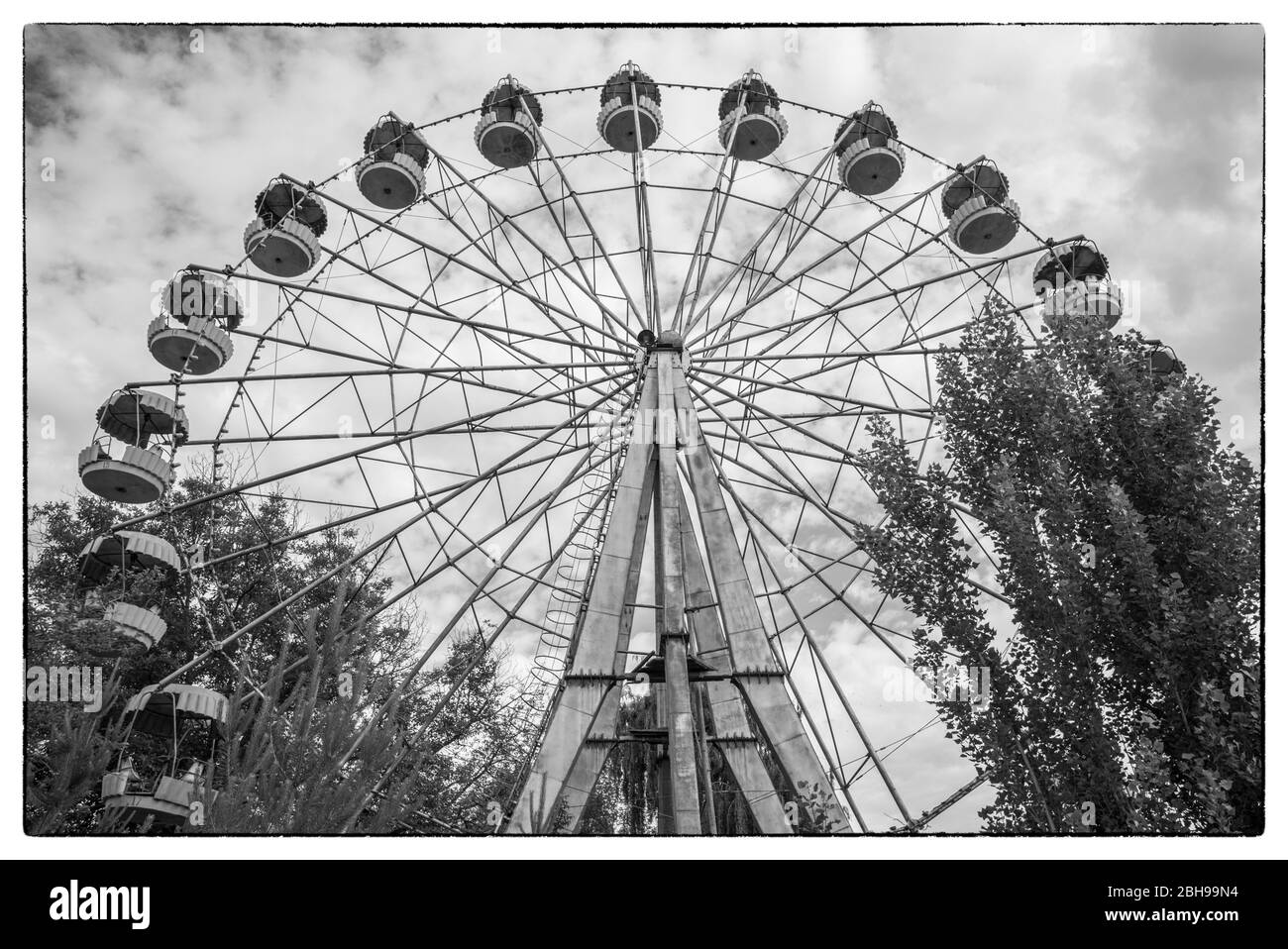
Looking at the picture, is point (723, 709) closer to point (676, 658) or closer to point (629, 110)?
point (676, 658)

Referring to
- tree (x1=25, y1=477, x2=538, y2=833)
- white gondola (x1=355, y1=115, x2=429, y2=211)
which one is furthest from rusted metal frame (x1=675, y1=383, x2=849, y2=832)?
white gondola (x1=355, y1=115, x2=429, y2=211)

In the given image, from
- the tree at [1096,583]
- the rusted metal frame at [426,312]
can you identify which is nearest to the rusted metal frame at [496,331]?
the rusted metal frame at [426,312]

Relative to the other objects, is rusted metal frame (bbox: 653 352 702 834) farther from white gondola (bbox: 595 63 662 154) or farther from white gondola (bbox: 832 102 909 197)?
white gondola (bbox: 832 102 909 197)

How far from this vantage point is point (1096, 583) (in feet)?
28.8

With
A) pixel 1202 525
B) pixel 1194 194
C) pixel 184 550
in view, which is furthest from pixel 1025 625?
pixel 184 550

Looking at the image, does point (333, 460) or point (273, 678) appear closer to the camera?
point (273, 678)

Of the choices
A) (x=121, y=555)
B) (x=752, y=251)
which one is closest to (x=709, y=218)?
(x=752, y=251)

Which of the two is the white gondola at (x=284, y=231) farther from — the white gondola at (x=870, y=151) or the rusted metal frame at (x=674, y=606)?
the white gondola at (x=870, y=151)

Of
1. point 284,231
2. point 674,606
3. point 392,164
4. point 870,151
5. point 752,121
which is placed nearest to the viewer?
point 674,606

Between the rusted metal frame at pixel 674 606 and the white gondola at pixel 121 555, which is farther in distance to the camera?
the white gondola at pixel 121 555

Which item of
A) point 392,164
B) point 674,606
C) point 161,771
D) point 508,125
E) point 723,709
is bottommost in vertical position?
point 161,771

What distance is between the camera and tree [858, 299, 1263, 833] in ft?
25.9

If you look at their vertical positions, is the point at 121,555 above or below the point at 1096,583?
above

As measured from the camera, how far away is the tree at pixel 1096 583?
7.90 meters
